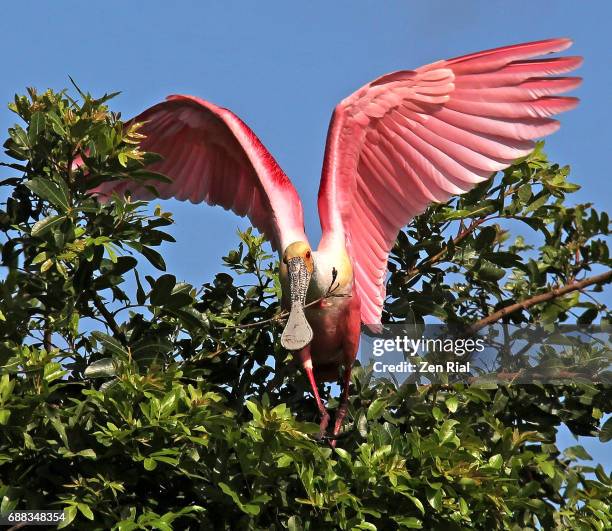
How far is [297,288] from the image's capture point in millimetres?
6449

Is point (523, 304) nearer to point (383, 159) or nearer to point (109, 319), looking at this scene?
point (383, 159)

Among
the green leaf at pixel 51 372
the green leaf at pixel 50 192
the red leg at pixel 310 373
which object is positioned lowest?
the green leaf at pixel 51 372

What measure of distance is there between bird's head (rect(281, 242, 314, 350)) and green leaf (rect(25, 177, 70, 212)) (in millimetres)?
1175

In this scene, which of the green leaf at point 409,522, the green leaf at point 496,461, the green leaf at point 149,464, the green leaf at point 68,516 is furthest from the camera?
the green leaf at point 496,461

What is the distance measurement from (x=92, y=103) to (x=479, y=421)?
7.27 ft

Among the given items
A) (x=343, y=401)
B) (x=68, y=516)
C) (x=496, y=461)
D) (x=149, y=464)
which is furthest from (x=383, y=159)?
(x=68, y=516)

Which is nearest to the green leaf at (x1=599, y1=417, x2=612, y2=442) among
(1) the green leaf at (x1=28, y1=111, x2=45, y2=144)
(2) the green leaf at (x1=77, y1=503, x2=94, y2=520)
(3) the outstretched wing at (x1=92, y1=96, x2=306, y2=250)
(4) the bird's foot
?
(4) the bird's foot

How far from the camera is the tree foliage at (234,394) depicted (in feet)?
17.4

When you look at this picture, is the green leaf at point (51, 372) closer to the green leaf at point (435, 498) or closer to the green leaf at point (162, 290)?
the green leaf at point (162, 290)

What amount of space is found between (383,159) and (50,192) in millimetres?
2055

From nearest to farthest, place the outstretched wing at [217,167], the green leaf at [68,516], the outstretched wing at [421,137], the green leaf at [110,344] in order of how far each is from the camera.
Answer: the green leaf at [68,516]
the green leaf at [110,344]
the outstretched wing at [421,137]
the outstretched wing at [217,167]

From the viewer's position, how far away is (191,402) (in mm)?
5414

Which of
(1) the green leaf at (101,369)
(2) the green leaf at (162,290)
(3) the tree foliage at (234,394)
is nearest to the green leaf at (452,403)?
(3) the tree foliage at (234,394)

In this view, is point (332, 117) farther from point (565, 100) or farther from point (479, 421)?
point (479, 421)
